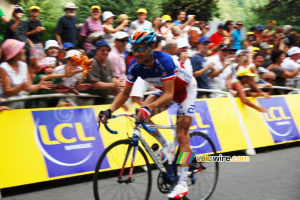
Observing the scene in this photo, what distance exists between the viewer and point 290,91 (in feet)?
37.4

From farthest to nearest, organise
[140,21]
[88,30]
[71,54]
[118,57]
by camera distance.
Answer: [140,21], [88,30], [118,57], [71,54]

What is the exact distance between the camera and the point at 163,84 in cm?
517

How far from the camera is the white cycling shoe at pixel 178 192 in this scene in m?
5.38

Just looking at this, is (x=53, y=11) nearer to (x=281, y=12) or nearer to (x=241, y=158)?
(x=241, y=158)

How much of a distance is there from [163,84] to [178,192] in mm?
1304

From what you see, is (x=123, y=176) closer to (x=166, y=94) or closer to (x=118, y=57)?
(x=166, y=94)

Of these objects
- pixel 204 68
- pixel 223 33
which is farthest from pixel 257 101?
pixel 223 33

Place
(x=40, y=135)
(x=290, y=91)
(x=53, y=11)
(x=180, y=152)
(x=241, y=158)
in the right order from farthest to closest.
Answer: (x=53, y=11), (x=290, y=91), (x=241, y=158), (x=40, y=135), (x=180, y=152)

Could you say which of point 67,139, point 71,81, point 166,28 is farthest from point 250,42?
point 67,139

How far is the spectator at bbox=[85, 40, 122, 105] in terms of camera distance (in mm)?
7750

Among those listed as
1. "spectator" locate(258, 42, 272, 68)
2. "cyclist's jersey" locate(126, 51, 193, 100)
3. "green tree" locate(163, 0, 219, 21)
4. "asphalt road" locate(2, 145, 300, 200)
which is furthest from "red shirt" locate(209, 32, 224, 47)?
"cyclist's jersey" locate(126, 51, 193, 100)

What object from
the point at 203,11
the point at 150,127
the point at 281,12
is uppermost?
the point at 150,127

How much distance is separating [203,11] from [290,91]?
4.53 m

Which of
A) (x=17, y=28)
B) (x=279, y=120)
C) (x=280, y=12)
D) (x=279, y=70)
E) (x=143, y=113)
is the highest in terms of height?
(x=143, y=113)
